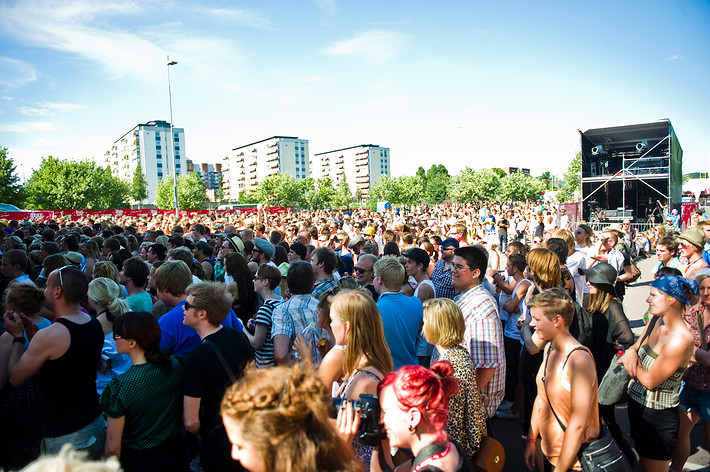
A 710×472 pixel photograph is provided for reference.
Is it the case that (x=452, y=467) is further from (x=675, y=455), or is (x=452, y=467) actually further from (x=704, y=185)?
(x=704, y=185)

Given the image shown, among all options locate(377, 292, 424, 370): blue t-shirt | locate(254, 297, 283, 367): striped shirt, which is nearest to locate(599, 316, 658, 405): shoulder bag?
locate(377, 292, 424, 370): blue t-shirt

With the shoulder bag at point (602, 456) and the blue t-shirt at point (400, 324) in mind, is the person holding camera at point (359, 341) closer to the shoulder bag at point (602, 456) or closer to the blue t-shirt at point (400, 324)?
the blue t-shirt at point (400, 324)

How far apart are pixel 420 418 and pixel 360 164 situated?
168 meters

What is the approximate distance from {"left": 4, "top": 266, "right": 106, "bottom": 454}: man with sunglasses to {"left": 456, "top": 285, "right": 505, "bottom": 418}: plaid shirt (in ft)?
8.59

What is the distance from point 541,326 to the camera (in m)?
2.77

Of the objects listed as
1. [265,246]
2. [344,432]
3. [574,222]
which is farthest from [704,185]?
[344,432]

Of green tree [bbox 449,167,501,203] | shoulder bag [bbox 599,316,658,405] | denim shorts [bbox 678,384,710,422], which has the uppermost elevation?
green tree [bbox 449,167,501,203]

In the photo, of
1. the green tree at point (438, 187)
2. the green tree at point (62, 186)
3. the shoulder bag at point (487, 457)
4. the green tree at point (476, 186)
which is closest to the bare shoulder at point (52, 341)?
the shoulder bag at point (487, 457)

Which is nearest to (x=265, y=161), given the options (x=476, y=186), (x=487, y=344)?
(x=476, y=186)

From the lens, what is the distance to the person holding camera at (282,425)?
1.33 metres

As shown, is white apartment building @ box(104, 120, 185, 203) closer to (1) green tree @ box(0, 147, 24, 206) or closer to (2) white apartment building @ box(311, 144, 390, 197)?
(2) white apartment building @ box(311, 144, 390, 197)

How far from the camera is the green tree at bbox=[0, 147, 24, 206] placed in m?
38.1

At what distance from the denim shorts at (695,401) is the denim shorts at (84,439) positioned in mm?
4308

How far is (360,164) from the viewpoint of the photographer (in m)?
167
